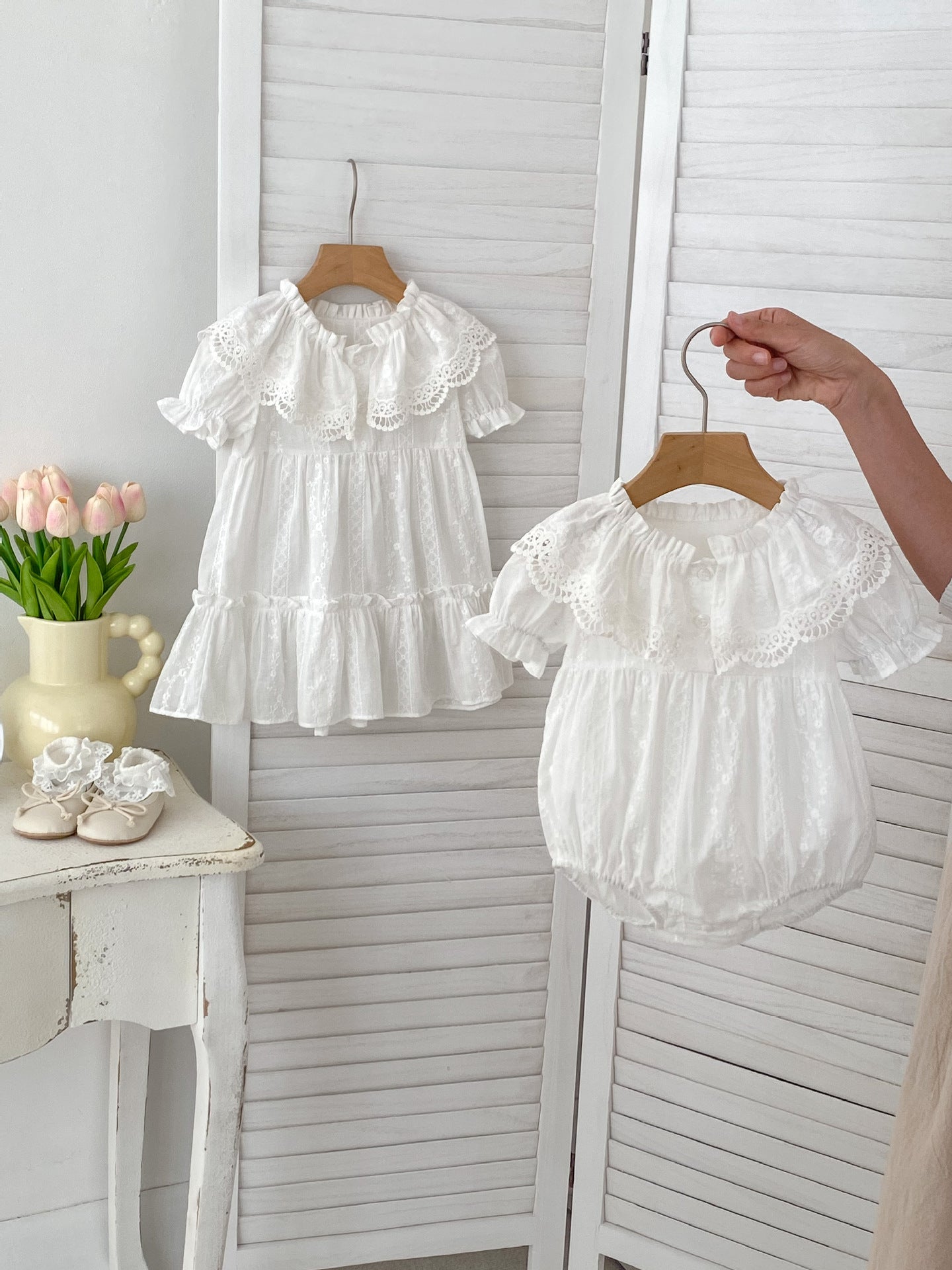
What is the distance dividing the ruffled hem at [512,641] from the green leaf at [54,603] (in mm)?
594

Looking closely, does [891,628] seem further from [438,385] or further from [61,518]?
[61,518]

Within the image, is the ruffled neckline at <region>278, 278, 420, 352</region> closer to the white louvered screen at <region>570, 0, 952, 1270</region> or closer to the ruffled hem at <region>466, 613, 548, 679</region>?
the white louvered screen at <region>570, 0, 952, 1270</region>

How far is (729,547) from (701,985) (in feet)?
2.43

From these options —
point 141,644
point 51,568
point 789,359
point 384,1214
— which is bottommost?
point 384,1214

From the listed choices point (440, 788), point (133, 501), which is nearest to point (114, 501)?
point (133, 501)

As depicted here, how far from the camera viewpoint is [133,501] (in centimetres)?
154

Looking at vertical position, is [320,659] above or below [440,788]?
above

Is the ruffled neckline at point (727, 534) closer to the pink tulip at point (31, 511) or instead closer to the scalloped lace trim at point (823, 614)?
the scalloped lace trim at point (823, 614)

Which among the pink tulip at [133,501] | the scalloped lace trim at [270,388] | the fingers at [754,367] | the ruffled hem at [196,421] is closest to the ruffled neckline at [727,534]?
the fingers at [754,367]

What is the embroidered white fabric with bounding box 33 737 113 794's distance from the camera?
1.38m

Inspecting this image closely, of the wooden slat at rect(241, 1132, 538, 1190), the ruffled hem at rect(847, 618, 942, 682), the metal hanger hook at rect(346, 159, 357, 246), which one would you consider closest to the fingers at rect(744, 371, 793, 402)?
the ruffled hem at rect(847, 618, 942, 682)

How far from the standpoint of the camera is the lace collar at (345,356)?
147 centimetres

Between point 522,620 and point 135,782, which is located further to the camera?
point 135,782

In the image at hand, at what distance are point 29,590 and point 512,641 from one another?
2.21ft
